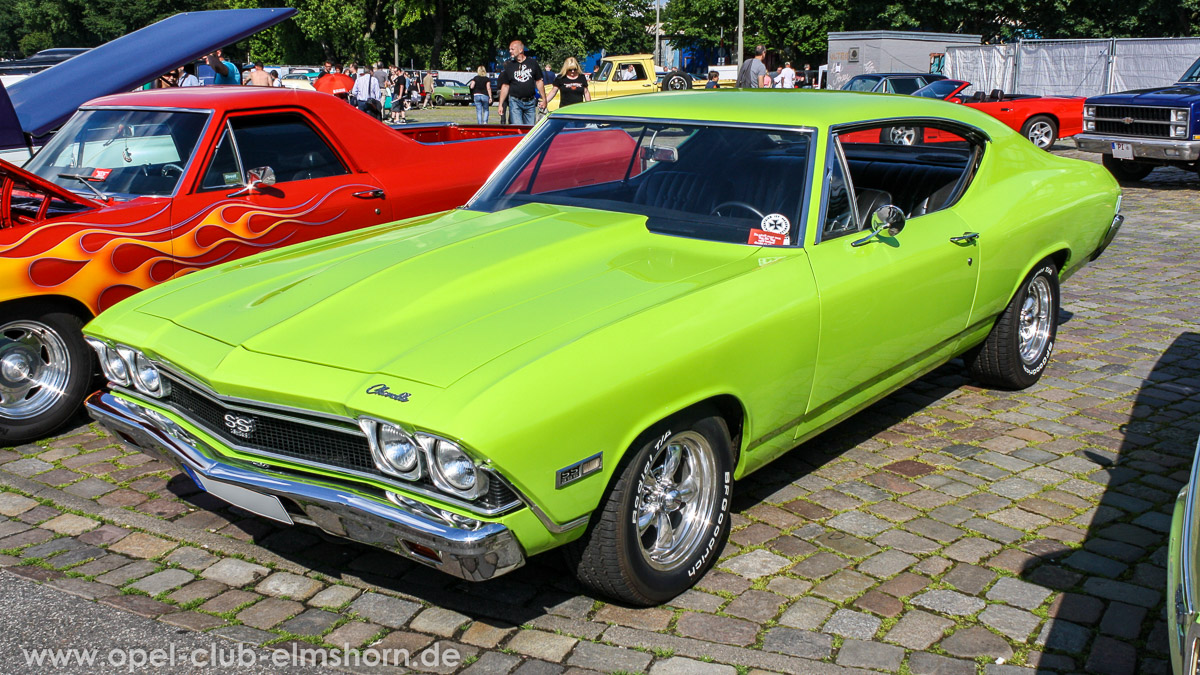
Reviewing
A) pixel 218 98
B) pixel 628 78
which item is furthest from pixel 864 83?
pixel 218 98

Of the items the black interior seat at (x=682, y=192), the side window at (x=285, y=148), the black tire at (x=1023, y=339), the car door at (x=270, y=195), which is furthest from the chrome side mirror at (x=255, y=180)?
the black tire at (x=1023, y=339)

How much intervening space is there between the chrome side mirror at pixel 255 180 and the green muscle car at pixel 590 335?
1.08 m

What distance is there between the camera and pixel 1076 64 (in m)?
26.2

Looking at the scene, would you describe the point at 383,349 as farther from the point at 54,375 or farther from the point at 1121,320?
the point at 1121,320

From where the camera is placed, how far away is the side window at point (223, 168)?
5523 mm

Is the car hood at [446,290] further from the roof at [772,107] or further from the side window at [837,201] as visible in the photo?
the roof at [772,107]

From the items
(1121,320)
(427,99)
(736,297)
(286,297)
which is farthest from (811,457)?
(427,99)

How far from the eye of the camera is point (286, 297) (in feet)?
11.6

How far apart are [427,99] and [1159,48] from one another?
26.7 meters

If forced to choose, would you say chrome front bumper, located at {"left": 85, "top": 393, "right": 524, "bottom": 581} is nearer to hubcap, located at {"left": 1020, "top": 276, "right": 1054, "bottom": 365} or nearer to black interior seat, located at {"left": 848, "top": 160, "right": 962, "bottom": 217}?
black interior seat, located at {"left": 848, "top": 160, "right": 962, "bottom": 217}

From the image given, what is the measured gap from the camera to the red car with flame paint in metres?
4.85

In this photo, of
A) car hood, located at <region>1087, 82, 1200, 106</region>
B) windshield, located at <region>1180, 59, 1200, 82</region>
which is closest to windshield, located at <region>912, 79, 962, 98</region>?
windshield, located at <region>1180, 59, 1200, 82</region>

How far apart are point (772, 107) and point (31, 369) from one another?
3.71 metres

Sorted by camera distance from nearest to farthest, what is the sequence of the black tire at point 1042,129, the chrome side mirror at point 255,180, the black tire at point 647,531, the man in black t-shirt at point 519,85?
the black tire at point 647,531 → the chrome side mirror at point 255,180 → the man in black t-shirt at point 519,85 → the black tire at point 1042,129
